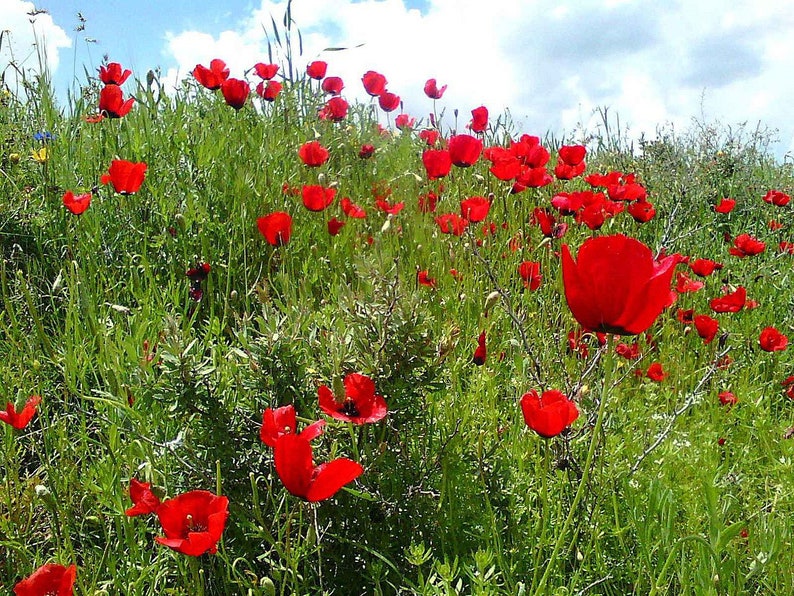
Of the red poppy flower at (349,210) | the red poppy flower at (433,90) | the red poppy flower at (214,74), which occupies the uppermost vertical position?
the red poppy flower at (433,90)

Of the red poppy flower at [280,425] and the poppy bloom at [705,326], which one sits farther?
the poppy bloom at [705,326]

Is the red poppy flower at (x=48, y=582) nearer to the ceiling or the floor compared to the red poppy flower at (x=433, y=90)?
nearer to the floor

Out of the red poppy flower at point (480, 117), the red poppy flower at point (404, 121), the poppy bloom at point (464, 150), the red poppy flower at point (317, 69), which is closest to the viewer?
the poppy bloom at point (464, 150)

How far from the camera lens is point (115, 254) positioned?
99.8 inches

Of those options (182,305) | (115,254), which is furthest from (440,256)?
(115,254)

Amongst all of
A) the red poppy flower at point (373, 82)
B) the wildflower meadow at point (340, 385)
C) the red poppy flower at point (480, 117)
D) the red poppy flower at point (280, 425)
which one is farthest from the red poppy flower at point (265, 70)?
the red poppy flower at point (280, 425)

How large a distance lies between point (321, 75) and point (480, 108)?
913mm

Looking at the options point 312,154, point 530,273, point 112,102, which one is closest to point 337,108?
point 312,154

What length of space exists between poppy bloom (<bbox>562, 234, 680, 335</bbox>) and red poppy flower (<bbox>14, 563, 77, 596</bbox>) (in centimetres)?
81

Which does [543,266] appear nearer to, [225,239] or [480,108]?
[480,108]

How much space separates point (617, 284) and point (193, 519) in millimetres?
708

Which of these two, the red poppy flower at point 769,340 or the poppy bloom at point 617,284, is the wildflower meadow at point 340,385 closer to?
the poppy bloom at point 617,284

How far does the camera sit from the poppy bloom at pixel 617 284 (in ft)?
2.96

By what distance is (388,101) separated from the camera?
3881mm
